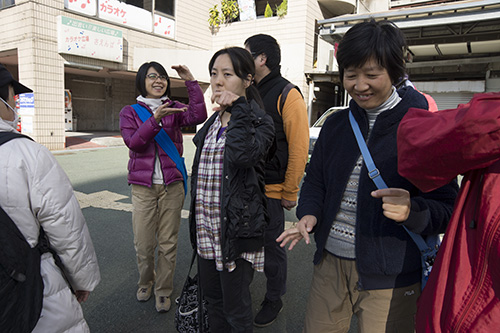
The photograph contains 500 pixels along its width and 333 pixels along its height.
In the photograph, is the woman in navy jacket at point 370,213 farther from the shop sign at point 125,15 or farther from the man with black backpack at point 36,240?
the shop sign at point 125,15

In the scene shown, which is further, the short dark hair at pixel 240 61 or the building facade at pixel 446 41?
the building facade at pixel 446 41

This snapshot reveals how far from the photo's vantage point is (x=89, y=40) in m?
12.8

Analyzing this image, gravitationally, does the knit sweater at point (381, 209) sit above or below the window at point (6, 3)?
below

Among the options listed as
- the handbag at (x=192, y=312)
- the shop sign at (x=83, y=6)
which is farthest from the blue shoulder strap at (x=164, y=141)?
the shop sign at (x=83, y=6)

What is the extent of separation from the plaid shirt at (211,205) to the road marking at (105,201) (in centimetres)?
317

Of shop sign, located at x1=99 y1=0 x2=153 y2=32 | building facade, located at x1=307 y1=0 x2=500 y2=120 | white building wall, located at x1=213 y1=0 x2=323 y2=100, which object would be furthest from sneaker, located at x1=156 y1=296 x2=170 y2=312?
white building wall, located at x1=213 y1=0 x2=323 y2=100

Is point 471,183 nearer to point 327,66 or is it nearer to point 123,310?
point 123,310

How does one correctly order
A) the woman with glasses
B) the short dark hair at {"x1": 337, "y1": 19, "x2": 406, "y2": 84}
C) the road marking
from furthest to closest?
the road marking < the woman with glasses < the short dark hair at {"x1": 337, "y1": 19, "x2": 406, "y2": 84}

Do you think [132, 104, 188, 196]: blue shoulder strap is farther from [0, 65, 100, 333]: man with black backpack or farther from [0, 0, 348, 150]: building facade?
[0, 0, 348, 150]: building facade

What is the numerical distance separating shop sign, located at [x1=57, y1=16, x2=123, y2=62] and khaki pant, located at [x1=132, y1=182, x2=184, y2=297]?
38.3ft

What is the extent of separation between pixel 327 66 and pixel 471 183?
17.8 metres

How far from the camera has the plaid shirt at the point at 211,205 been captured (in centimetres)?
197

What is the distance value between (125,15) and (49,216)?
15.3m

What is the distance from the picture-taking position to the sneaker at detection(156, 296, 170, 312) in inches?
111
